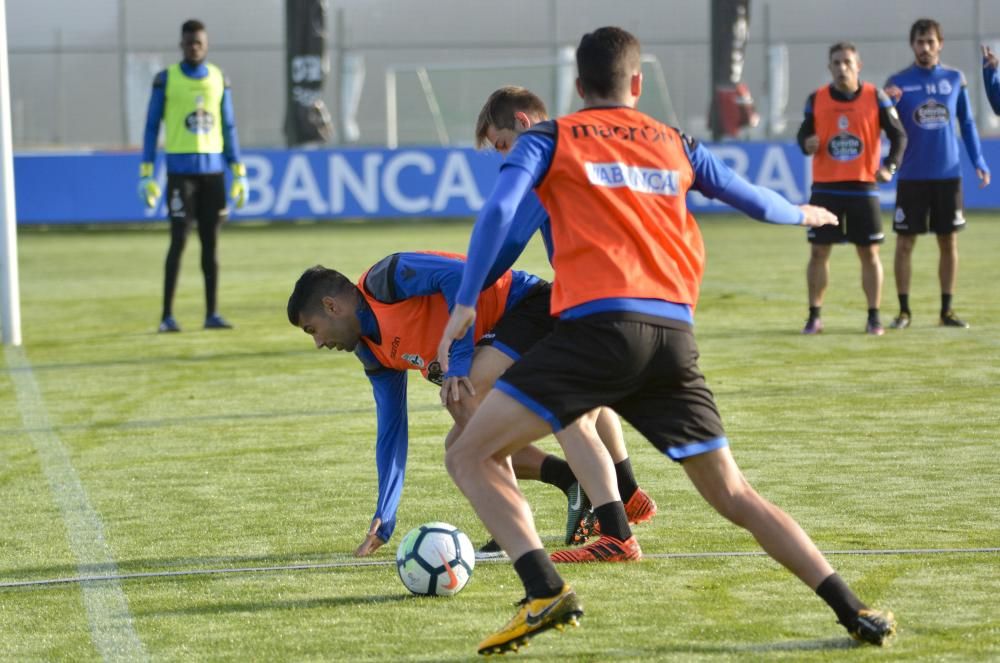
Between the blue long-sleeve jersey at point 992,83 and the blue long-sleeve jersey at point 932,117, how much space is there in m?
0.18

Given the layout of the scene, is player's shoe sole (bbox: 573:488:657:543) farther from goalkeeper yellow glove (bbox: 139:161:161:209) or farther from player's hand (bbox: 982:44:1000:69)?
goalkeeper yellow glove (bbox: 139:161:161:209)

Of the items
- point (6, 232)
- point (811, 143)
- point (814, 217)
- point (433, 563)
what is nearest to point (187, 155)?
point (6, 232)

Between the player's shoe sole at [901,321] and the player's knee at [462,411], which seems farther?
the player's shoe sole at [901,321]

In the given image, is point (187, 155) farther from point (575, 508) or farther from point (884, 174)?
point (575, 508)

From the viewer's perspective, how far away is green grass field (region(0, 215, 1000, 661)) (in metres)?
4.79

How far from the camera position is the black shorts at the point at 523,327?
18.3ft

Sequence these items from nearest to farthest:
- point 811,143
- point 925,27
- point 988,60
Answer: point 811,143 < point 925,27 < point 988,60

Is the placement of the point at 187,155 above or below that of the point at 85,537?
above

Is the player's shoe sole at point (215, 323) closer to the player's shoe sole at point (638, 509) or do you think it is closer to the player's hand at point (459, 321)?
the player's shoe sole at point (638, 509)

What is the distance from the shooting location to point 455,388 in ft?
16.1

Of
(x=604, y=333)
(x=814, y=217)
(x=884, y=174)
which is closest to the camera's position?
(x=604, y=333)

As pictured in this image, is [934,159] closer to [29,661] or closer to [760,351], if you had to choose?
[760,351]

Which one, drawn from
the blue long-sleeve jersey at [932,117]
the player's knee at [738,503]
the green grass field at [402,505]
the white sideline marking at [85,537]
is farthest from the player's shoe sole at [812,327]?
the player's knee at [738,503]

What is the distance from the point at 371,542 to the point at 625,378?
1.67m
